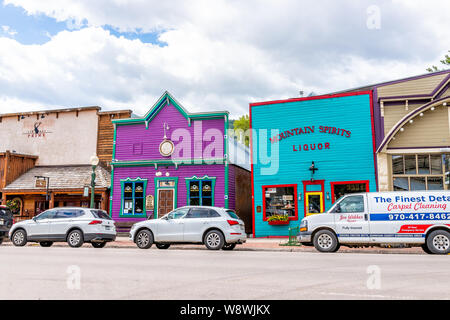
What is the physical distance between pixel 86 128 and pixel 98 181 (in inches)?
197

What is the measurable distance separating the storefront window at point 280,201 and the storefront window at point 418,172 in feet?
16.5

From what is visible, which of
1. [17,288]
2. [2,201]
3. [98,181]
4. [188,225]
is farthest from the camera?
[2,201]

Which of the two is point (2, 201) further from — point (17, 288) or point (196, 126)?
point (17, 288)

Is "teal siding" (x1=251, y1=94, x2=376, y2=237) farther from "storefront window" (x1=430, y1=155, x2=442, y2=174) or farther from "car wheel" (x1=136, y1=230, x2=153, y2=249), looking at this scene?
"car wheel" (x1=136, y1=230, x2=153, y2=249)

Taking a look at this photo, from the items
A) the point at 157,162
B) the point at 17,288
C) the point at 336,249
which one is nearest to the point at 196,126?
the point at 157,162

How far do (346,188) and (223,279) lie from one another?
14629mm

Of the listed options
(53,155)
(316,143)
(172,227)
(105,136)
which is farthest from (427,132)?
(53,155)

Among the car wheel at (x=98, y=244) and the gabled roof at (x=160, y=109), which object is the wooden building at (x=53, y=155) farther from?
the car wheel at (x=98, y=244)

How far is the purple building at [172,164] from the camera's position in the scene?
2298 cm

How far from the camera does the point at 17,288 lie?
668 cm

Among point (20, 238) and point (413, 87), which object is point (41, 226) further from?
point (413, 87)

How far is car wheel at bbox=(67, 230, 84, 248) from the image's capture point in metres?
16.2

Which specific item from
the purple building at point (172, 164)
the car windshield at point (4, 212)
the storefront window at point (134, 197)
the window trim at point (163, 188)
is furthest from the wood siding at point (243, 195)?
the car windshield at point (4, 212)

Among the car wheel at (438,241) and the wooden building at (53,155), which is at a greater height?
the wooden building at (53,155)
